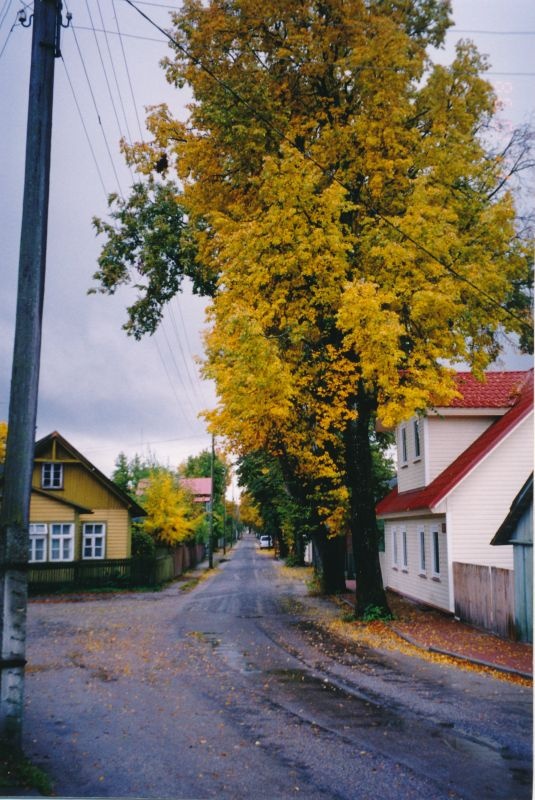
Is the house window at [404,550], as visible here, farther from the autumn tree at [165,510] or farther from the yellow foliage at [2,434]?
the yellow foliage at [2,434]

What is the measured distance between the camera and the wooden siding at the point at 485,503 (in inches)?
613

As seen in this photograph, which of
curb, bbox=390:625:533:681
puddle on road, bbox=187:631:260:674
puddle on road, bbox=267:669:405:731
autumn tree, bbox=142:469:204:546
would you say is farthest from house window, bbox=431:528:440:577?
autumn tree, bbox=142:469:204:546

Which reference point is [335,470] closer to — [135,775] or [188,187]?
[188,187]

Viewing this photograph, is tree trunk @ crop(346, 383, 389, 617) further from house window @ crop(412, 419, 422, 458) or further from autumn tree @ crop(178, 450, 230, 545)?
autumn tree @ crop(178, 450, 230, 545)

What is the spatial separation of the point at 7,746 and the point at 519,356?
9.59 meters

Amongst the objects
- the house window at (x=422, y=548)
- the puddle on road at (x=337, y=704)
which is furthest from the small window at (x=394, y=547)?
the puddle on road at (x=337, y=704)

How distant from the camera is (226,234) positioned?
1400 cm

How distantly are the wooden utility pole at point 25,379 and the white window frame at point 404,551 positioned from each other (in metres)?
17.0

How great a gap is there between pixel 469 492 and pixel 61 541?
15.5 metres

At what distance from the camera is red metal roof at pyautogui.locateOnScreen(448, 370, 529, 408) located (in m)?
17.4

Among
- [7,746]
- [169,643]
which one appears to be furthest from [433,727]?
[169,643]

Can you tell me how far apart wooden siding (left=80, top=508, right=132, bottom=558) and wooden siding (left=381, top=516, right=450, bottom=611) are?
10.6 m

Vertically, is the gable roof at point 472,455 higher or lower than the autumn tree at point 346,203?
lower

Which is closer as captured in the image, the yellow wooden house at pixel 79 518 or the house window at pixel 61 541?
the yellow wooden house at pixel 79 518
